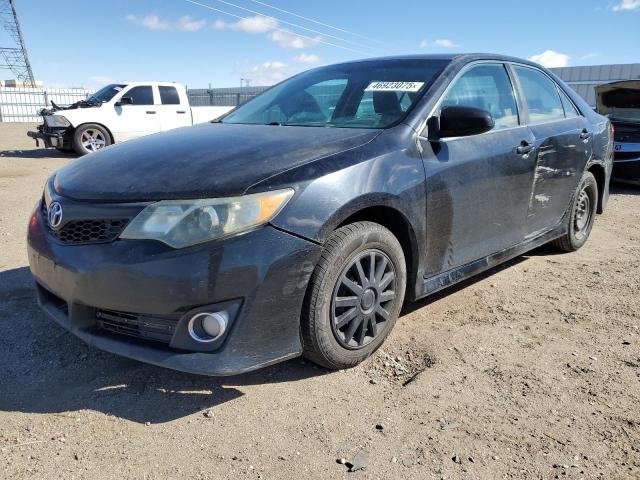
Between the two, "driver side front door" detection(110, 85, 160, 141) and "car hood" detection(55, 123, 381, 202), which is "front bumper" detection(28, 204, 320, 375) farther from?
"driver side front door" detection(110, 85, 160, 141)

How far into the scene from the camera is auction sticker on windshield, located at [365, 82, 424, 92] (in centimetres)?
330

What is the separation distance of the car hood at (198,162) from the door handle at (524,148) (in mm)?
1261

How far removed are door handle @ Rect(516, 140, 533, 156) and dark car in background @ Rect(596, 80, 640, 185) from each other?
18.1 ft

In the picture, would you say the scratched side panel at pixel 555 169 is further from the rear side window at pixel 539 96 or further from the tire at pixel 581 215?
the tire at pixel 581 215

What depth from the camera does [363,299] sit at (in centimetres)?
278

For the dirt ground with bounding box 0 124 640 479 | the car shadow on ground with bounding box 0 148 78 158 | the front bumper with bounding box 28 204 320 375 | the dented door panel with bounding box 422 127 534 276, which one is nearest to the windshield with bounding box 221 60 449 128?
the dented door panel with bounding box 422 127 534 276

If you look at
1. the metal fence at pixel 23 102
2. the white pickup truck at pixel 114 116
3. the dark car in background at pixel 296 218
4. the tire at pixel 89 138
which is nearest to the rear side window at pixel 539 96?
the dark car in background at pixel 296 218

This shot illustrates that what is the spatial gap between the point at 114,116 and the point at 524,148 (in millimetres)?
10943

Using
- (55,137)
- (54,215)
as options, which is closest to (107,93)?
(55,137)

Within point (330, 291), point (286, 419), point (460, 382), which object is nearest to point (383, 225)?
point (330, 291)

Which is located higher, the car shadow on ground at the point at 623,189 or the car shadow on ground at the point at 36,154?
the car shadow on ground at the point at 36,154

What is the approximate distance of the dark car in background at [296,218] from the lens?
230 centimetres

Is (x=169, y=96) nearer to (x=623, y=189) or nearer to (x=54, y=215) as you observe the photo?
(x=623, y=189)

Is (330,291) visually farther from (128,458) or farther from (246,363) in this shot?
(128,458)
